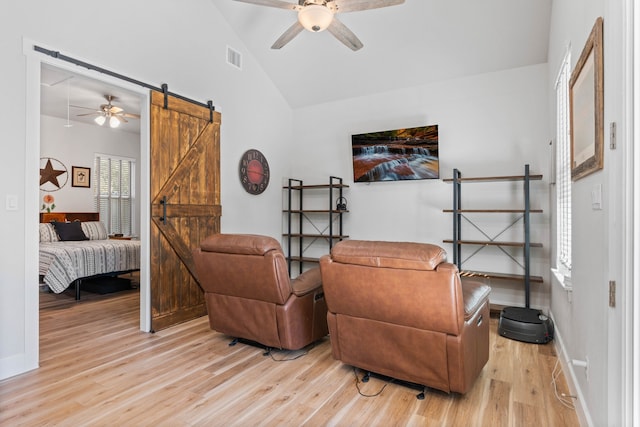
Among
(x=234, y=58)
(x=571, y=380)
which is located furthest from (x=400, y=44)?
(x=571, y=380)

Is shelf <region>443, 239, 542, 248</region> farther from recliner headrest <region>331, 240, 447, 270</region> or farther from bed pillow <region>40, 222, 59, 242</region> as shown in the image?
bed pillow <region>40, 222, 59, 242</region>

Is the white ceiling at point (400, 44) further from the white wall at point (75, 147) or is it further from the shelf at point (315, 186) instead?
the white wall at point (75, 147)

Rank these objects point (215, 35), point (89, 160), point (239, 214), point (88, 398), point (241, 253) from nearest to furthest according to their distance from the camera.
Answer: point (88, 398) < point (241, 253) < point (215, 35) < point (239, 214) < point (89, 160)

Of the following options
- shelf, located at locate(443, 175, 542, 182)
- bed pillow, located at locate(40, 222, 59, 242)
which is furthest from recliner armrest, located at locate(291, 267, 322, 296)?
bed pillow, located at locate(40, 222, 59, 242)

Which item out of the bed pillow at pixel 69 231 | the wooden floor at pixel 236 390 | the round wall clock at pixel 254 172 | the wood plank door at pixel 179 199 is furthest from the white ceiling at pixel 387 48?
the wooden floor at pixel 236 390

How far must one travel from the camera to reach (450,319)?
1.99 metres

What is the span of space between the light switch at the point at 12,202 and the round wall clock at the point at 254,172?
249 centimetres

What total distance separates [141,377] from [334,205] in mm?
3542

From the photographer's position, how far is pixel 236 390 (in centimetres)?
240

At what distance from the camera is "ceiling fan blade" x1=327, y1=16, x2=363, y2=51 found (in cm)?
303

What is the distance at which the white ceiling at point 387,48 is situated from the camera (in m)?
3.79

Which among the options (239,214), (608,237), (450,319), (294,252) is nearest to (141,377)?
(450,319)

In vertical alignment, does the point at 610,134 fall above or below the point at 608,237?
above

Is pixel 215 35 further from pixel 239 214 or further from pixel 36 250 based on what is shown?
pixel 36 250
